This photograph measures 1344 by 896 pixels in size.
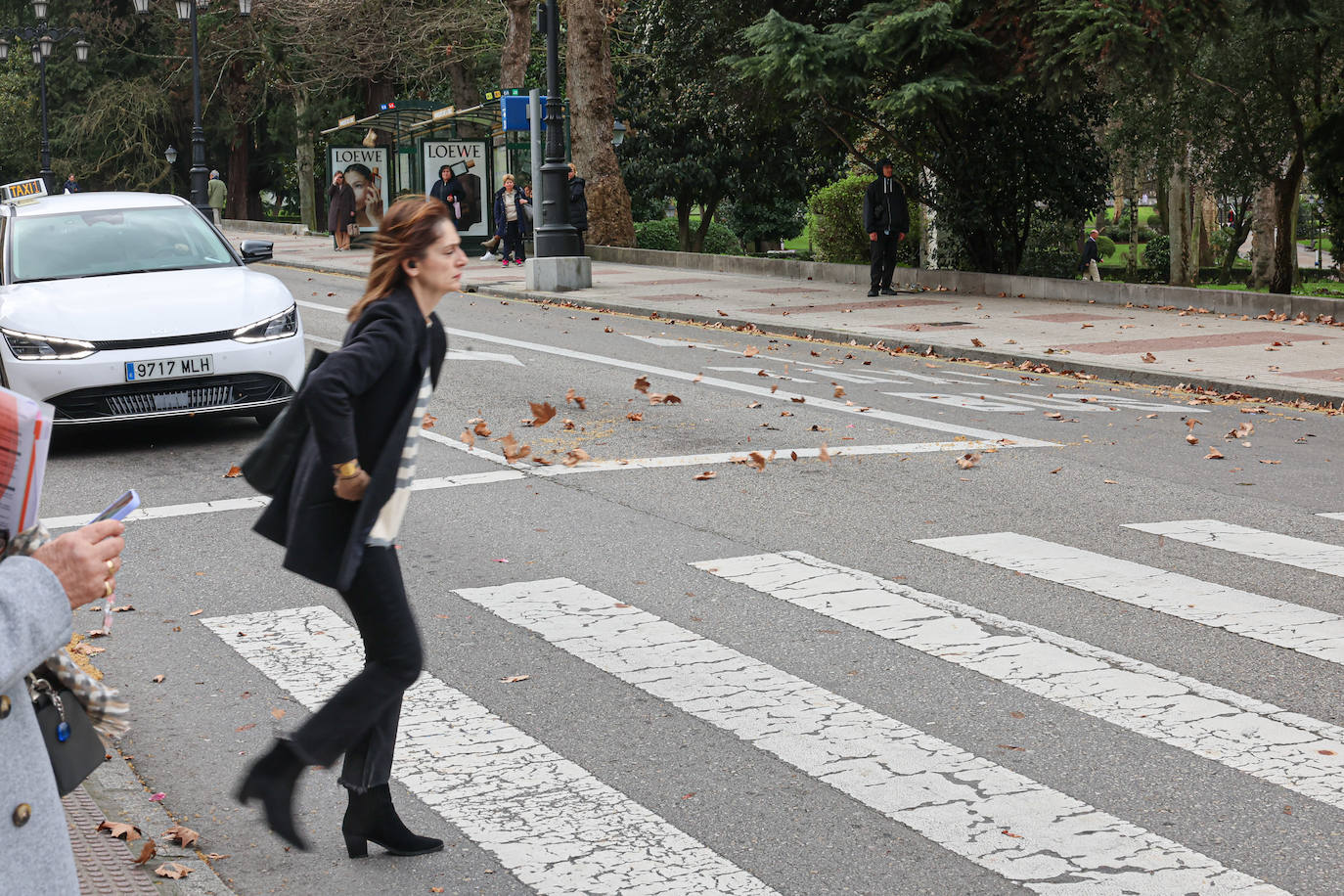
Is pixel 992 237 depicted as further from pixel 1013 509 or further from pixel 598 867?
pixel 598 867

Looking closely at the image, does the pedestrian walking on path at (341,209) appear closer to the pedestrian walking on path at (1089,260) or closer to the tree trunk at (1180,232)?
the pedestrian walking on path at (1089,260)

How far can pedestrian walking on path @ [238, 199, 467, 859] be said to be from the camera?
159 inches

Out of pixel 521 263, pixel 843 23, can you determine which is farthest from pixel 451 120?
pixel 843 23

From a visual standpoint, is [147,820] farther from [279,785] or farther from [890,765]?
[890,765]

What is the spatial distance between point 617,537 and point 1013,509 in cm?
228

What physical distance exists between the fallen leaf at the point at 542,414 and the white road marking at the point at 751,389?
2.01 metres

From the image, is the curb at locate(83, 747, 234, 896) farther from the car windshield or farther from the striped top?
the car windshield

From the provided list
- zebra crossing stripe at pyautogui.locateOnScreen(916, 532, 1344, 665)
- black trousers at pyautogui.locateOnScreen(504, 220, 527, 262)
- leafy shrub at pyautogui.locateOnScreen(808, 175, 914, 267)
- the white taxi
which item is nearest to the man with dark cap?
black trousers at pyautogui.locateOnScreen(504, 220, 527, 262)

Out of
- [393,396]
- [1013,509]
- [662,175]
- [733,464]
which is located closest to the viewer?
[393,396]

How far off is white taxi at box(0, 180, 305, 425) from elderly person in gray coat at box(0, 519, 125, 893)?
336 inches

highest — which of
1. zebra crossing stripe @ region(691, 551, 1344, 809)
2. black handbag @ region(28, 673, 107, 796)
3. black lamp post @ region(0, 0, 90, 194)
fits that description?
black lamp post @ region(0, 0, 90, 194)

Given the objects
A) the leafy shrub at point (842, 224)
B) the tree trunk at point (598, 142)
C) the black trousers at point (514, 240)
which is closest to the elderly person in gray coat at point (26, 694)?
the black trousers at point (514, 240)

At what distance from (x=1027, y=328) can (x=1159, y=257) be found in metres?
32.1

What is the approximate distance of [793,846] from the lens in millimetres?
4406
